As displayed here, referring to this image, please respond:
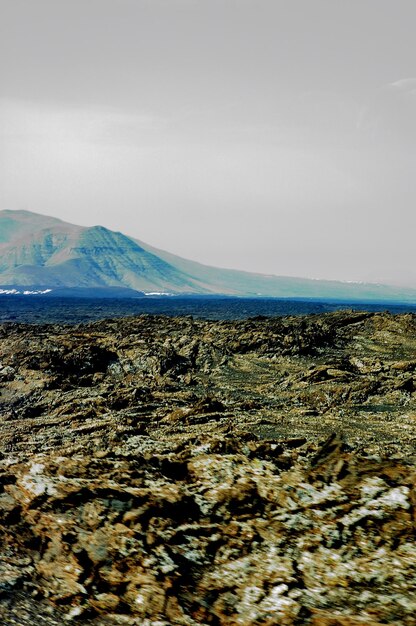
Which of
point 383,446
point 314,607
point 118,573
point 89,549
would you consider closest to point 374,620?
point 314,607

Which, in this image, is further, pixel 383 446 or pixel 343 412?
pixel 343 412

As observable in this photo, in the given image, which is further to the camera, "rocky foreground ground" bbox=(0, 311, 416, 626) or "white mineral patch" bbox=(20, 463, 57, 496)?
"white mineral patch" bbox=(20, 463, 57, 496)

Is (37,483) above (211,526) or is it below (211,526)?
above

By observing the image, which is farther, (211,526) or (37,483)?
(37,483)

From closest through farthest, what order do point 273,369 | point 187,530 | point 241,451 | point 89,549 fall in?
point 89,549
point 187,530
point 241,451
point 273,369

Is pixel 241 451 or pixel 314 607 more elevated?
pixel 241 451

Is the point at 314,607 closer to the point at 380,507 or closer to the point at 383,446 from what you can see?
the point at 380,507

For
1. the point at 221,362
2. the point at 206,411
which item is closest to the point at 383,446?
the point at 206,411

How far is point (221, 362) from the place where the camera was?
3997cm

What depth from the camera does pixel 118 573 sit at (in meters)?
11.6

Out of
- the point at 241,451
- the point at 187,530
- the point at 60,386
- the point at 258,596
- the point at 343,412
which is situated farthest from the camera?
the point at 60,386

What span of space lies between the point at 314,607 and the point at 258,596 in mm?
1258

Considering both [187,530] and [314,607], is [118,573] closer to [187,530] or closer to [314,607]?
[187,530]

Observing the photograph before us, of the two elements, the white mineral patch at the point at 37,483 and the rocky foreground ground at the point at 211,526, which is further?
the white mineral patch at the point at 37,483
